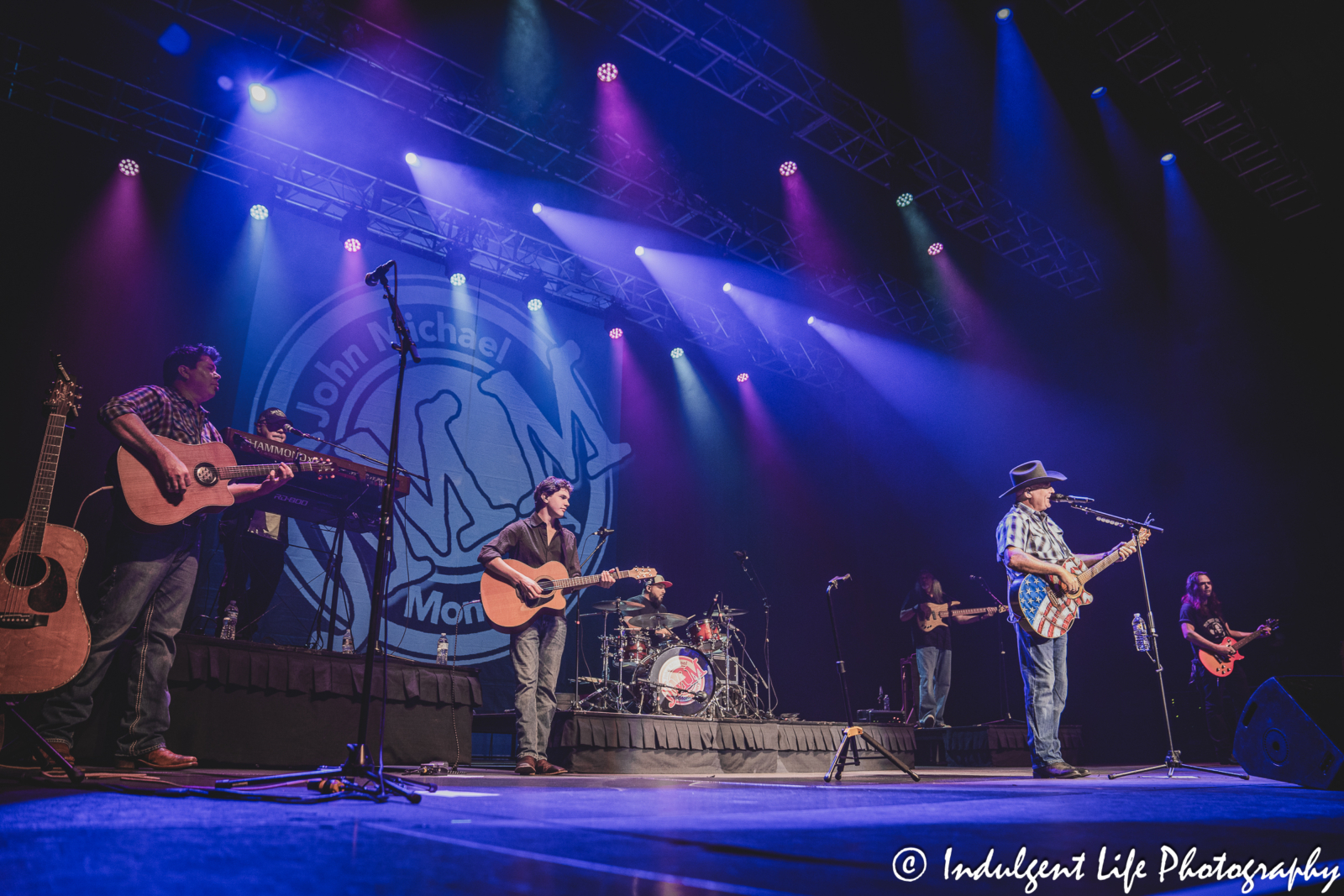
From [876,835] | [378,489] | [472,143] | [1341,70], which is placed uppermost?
[472,143]

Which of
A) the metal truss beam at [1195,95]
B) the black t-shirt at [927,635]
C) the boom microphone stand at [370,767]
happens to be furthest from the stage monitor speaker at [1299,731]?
the metal truss beam at [1195,95]

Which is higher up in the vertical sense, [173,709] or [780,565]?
[780,565]

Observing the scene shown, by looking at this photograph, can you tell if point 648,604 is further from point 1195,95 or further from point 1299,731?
point 1195,95

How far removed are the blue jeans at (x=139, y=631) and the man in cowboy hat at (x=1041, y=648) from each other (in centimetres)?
492

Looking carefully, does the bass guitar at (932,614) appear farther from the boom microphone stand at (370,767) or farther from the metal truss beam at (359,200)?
the boom microphone stand at (370,767)

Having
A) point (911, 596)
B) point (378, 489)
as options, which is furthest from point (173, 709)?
point (911, 596)

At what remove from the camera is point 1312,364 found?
9.09 metres

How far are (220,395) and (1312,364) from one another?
40.8 feet

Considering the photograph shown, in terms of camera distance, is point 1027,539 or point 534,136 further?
point 534,136

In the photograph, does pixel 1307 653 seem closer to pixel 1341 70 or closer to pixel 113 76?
pixel 1341 70

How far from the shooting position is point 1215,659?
8258 mm

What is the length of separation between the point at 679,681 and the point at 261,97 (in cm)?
737

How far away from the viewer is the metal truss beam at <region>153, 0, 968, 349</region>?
6945 millimetres

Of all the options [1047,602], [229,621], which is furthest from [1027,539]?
[229,621]
